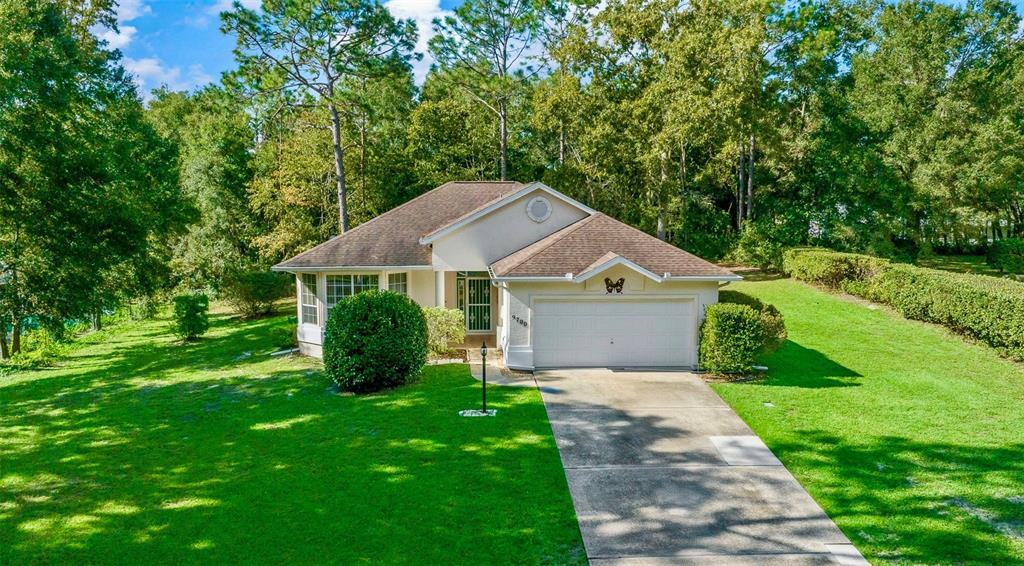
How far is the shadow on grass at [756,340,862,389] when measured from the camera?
44.1 feet

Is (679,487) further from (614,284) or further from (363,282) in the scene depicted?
(363,282)

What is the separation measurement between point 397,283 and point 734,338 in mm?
10067

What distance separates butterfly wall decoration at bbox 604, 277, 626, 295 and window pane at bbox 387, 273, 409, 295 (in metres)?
6.57

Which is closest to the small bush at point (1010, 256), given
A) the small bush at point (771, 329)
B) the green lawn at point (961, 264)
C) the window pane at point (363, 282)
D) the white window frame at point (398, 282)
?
the green lawn at point (961, 264)

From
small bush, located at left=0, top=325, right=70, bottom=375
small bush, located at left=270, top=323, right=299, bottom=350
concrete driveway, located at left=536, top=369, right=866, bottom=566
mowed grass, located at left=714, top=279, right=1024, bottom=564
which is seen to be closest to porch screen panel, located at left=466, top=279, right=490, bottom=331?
small bush, located at left=270, top=323, right=299, bottom=350

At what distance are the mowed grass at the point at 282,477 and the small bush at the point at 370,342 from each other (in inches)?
19.5

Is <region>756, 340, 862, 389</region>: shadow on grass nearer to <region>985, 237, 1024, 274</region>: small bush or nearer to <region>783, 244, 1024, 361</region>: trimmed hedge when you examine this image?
<region>783, 244, 1024, 361</region>: trimmed hedge

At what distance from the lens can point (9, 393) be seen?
15297 mm

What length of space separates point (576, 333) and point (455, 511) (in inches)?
303

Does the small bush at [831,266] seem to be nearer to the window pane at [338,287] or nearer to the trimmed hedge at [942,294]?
the trimmed hedge at [942,294]

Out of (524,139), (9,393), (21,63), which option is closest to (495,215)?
(21,63)

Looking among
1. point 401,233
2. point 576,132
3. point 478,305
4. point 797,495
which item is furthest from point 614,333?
point 576,132

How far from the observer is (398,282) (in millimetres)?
17469

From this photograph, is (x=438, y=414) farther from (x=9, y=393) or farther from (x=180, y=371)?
(x=9, y=393)
